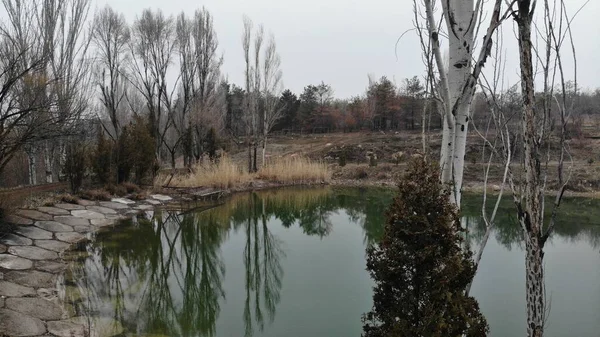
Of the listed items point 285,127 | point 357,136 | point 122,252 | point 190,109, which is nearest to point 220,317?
point 122,252

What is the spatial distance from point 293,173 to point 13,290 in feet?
31.3

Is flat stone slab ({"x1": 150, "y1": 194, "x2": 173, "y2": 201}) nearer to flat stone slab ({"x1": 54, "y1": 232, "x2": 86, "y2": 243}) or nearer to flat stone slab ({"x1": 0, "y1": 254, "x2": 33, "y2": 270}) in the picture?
flat stone slab ({"x1": 54, "y1": 232, "x2": 86, "y2": 243})

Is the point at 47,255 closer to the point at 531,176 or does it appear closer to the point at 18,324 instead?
the point at 18,324

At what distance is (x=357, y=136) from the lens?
22750 mm

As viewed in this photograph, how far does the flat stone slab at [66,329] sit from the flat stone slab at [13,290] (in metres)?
0.70

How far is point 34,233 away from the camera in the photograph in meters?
5.00

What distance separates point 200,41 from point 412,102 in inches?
592

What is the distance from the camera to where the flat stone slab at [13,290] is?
10.7 ft

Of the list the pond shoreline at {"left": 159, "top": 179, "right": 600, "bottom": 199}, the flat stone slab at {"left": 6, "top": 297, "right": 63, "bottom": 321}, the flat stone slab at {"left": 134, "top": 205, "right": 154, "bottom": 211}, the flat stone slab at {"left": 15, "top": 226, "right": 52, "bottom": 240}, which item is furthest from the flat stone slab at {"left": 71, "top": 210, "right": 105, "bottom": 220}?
the flat stone slab at {"left": 6, "top": 297, "right": 63, "bottom": 321}

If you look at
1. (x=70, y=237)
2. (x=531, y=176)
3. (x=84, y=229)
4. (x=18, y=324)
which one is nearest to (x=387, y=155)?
(x=84, y=229)

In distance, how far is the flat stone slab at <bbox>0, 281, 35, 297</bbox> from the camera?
3.27m

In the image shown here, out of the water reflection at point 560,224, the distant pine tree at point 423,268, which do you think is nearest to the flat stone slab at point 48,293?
the distant pine tree at point 423,268

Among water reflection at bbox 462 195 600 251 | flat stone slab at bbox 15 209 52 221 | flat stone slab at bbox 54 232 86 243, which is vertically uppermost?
flat stone slab at bbox 15 209 52 221

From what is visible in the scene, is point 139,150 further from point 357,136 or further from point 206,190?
point 357,136
